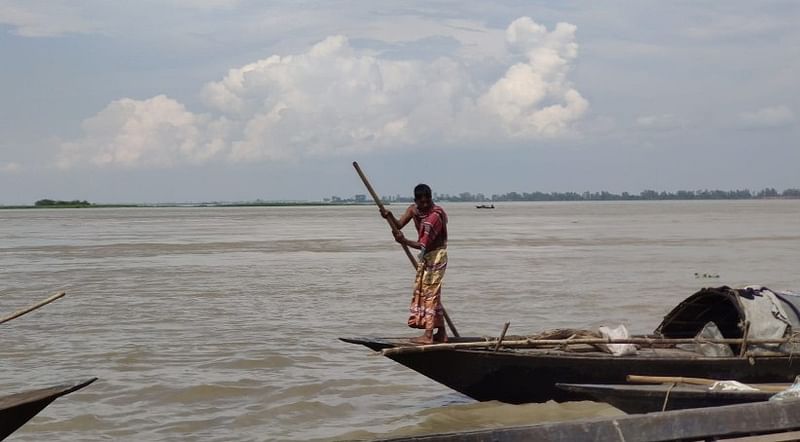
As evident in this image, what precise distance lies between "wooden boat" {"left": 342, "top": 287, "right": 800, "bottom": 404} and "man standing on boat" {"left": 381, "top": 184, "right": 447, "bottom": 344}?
25cm

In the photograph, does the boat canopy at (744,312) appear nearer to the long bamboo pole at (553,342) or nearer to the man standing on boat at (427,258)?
the long bamboo pole at (553,342)

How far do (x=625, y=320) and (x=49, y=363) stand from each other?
8.00 meters

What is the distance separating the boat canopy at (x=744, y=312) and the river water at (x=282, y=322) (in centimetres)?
134

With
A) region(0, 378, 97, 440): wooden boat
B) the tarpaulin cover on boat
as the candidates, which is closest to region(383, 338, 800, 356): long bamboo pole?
the tarpaulin cover on boat

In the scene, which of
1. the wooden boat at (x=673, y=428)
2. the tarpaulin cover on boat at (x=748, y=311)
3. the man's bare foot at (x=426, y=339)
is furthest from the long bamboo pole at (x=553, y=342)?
the wooden boat at (x=673, y=428)

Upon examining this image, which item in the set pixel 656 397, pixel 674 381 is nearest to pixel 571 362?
pixel 674 381

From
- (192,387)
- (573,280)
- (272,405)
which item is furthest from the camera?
(573,280)

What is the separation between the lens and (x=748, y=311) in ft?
24.4

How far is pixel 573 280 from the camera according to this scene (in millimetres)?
19516

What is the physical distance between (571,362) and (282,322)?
6.98 metres

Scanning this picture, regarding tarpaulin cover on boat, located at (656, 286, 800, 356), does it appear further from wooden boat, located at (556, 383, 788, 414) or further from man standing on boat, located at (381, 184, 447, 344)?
man standing on boat, located at (381, 184, 447, 344)

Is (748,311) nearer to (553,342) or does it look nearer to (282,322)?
(553,342)

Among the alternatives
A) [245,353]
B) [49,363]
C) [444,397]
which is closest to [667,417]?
[444,397]

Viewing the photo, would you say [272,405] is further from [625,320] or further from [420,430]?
[625,320]
